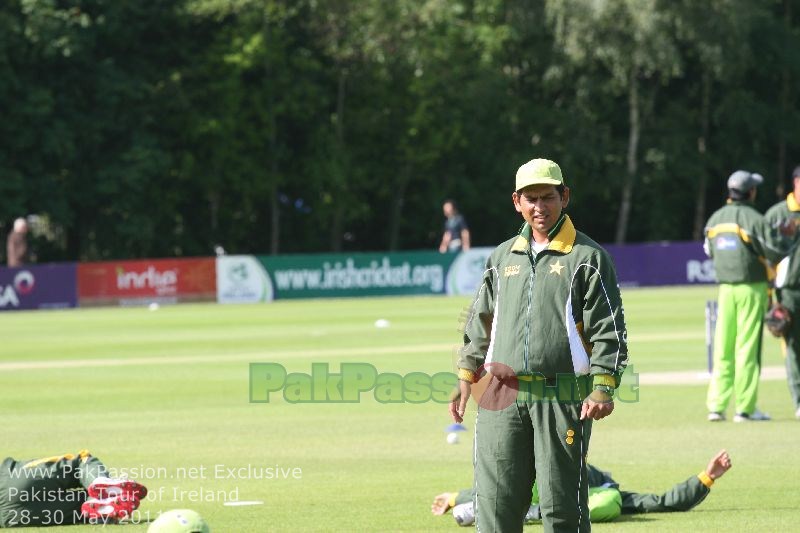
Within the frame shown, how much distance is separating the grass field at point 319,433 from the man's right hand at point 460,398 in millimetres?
1739

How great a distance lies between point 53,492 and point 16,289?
31.5m

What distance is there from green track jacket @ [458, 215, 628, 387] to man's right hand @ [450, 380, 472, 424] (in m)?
0.29

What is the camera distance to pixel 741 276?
13.9 meters

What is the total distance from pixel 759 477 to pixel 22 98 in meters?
43.0

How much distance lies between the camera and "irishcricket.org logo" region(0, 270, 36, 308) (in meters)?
39.8

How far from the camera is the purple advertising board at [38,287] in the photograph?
39750mm

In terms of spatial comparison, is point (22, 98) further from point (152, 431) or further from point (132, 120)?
point (152, 431)

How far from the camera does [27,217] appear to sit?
170ft

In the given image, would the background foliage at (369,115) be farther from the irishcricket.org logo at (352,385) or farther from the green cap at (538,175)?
the green cap at (538,175)

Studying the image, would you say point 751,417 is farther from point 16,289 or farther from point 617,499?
point 16,289

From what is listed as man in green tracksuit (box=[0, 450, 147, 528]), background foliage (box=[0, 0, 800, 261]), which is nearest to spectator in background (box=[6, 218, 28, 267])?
background foliage (box=[0, 0, 800, 261])

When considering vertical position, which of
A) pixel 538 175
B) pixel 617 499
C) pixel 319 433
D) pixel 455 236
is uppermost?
pixel 455 236

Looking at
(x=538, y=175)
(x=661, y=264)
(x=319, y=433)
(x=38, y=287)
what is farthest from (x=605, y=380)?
(x=661, y=264)
